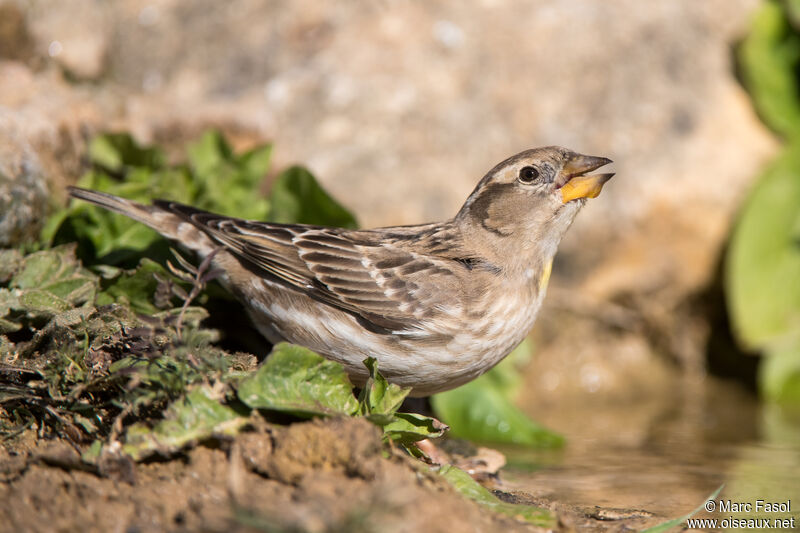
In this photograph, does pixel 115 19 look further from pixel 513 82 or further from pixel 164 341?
pixel 164 341

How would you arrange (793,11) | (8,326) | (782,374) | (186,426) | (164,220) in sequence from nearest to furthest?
(186,426), (8,326), (164,220), (782,374), (793,11)

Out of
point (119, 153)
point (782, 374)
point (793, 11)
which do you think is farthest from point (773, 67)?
point (119, 153)

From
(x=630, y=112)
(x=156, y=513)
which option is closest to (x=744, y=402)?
(x=630, y=112)

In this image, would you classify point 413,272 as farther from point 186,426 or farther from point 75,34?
point 75,34

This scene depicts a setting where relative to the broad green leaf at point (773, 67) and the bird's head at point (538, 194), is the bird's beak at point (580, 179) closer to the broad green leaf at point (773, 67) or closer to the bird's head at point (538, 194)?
the bird's head at point (538, 194)

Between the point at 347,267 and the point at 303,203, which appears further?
the point at 303,203

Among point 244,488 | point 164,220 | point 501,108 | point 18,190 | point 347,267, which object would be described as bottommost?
point 244,488

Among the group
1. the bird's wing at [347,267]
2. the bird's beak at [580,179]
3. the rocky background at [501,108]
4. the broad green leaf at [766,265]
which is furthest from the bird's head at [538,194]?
the broad green leaf at [766,265]
